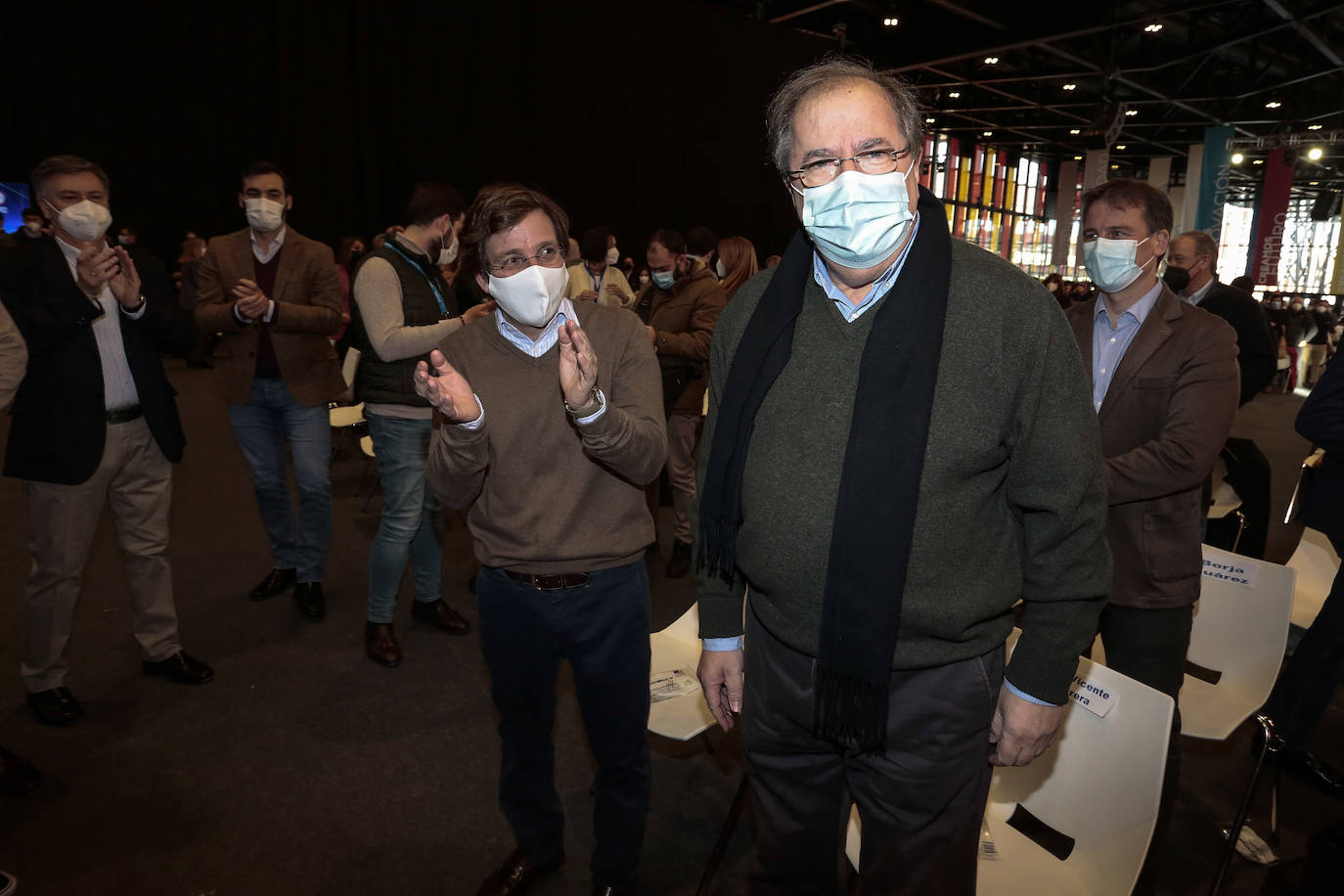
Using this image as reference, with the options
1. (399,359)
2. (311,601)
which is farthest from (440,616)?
(399,359)

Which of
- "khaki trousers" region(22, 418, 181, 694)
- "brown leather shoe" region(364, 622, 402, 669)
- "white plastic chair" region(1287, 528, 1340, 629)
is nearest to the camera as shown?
"khaki trousers" region(22, 418, 181, 694)

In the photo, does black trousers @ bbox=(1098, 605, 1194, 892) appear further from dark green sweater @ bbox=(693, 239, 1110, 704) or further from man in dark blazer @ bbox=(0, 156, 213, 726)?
man in dark blazer @ bbox=(0, 156, 213, 726)

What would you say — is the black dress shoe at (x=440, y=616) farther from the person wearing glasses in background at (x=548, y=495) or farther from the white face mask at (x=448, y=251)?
the person wearing glasses in background at (x=548, y=495)

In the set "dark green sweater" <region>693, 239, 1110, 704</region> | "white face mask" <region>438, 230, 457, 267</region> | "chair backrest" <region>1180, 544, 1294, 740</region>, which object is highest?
"white face mask" <region>438, 230, 457, 267</region>

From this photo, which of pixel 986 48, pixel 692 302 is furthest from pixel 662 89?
pixel 692 302

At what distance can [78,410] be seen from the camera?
8.39ft

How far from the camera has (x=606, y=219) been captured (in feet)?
37.0

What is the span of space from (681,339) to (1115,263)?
2034 mm

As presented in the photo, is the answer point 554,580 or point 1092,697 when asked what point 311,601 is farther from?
point 1092,697

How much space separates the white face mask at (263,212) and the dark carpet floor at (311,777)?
171 centimetres

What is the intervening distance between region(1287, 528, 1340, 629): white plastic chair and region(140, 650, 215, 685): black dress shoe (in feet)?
13.0

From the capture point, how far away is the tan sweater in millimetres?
1722

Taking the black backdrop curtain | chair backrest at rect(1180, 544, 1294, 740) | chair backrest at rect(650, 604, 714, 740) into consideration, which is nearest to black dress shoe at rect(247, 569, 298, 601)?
chair backrest at rect(650, 604, 714, 740)

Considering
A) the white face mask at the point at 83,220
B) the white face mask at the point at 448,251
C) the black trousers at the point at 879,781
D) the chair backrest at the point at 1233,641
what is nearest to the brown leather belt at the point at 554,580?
the black trousers at the point at 879,781
